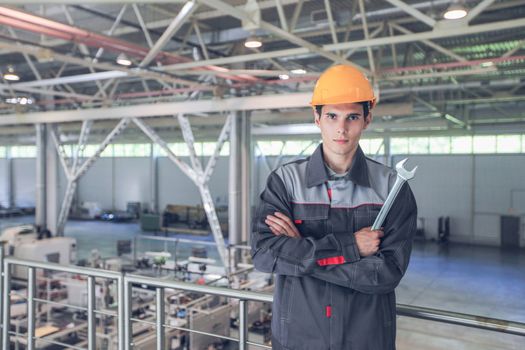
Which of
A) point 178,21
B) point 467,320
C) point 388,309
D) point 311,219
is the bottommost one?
point 467,320

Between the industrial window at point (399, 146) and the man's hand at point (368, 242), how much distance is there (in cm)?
2590

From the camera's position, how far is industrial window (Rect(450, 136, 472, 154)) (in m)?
25.5

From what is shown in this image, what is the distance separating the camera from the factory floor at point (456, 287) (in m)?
11.9

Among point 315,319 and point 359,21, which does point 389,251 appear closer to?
point 315,319

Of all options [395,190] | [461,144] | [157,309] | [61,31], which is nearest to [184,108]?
[61,31]

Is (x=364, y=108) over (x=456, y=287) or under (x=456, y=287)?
over

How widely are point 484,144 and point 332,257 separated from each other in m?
25.8

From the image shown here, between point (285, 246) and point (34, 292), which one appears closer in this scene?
point (285, 246)

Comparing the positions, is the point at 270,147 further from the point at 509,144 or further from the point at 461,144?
the point at 509,144

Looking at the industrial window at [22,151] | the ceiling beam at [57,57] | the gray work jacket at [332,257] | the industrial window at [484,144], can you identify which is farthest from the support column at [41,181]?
the industrial window at [22,151]

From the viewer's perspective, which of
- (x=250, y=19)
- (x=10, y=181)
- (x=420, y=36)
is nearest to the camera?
(x=250, y=19)

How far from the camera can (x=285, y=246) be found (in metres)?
2.31

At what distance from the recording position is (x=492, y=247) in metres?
25.0

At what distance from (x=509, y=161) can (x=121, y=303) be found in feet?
82.2
